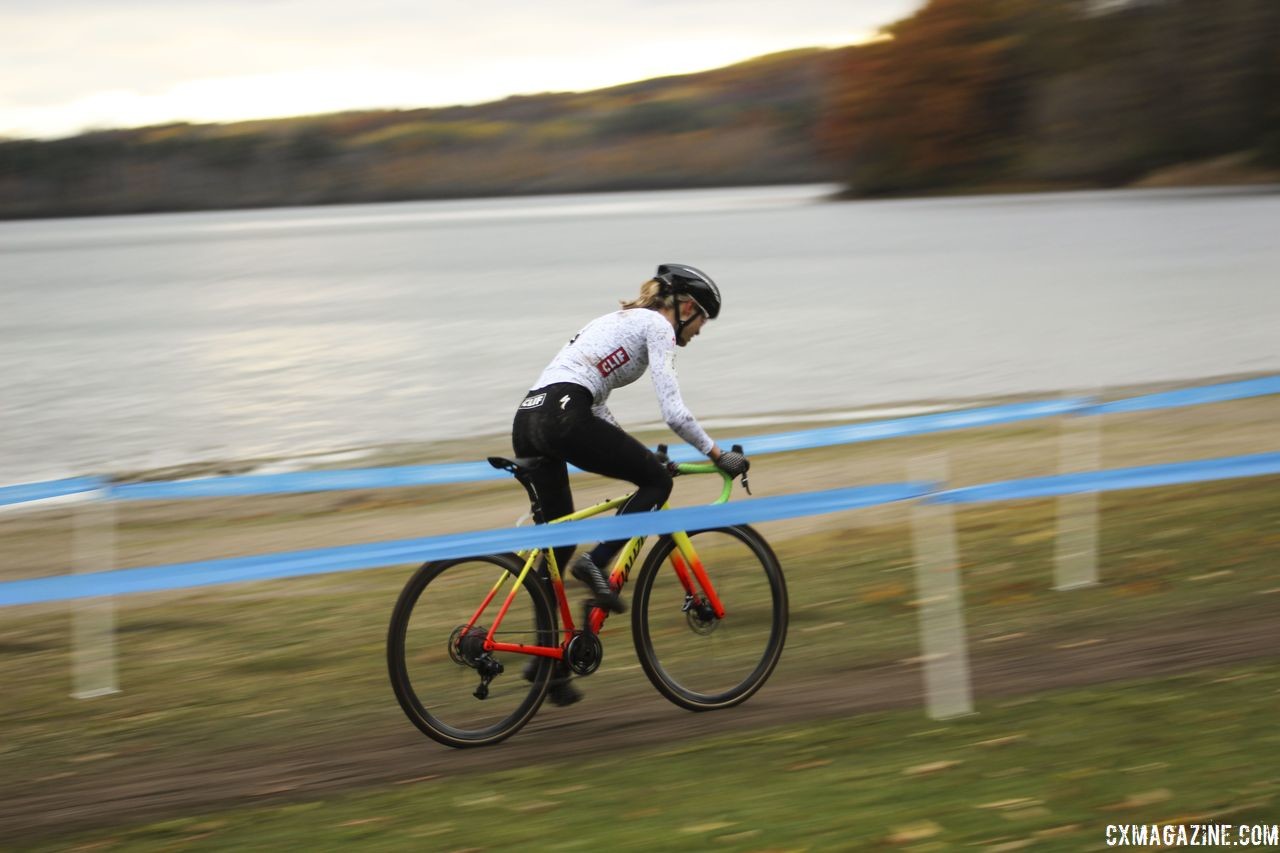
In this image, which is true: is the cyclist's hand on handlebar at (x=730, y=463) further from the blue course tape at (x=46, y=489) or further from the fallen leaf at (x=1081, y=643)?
the blue course tape at (x=46, y=489)

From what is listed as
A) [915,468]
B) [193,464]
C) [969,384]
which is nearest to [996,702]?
[915,468]

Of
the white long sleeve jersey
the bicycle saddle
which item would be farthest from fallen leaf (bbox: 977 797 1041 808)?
the bicycle saddle

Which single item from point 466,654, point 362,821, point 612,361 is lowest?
point 362,821

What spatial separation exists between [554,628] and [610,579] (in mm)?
303

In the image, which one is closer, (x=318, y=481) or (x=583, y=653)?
(x=583, y=653)

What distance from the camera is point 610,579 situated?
228 inches

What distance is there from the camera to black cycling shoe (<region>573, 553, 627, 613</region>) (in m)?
5.71

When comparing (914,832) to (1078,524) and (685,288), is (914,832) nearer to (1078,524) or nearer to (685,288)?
(685,288)

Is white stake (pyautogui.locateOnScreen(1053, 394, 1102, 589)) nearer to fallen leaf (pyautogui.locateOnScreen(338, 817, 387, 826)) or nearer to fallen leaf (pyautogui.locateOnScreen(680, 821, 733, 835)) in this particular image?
fallen leaf (pyautogui.locateOnScreen(680, 821, 733, 835))

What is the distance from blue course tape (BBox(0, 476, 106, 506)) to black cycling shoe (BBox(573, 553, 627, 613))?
2683 mm

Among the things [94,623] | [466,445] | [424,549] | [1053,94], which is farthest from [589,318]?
[1053,94]

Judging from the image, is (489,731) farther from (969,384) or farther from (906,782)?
(969,384)

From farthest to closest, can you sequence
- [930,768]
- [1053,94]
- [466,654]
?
[1053,94]
[466,654]
[930,768]

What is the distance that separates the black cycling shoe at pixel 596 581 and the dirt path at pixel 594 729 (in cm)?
57
